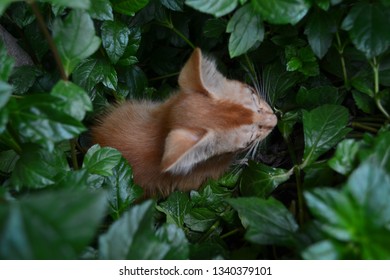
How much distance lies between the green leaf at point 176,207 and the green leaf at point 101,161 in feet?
1.06

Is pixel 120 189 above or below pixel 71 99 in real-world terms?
below

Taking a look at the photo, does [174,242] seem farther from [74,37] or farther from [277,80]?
[277,80]

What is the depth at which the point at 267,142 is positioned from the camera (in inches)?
72.3

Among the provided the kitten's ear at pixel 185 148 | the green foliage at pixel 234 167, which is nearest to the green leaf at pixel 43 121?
the green foliage at pixel 234 167

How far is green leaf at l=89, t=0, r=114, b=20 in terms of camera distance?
1.48 metres

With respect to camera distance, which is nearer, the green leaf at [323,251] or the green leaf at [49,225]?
the green leaf at [49,225]

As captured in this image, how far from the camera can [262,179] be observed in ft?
5.00

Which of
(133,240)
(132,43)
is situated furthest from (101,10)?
(133,240)

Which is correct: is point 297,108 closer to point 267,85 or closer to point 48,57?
point 267,85

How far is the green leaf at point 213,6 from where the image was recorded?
1.24 meters

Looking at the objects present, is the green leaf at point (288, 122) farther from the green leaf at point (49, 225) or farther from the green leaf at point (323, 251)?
the green leaf at point (49, 225)

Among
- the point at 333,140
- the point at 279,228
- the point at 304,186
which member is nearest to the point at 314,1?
the point at 333,140

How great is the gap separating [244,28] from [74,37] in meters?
0.50

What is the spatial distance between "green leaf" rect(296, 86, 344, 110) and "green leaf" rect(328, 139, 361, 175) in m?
0.45
